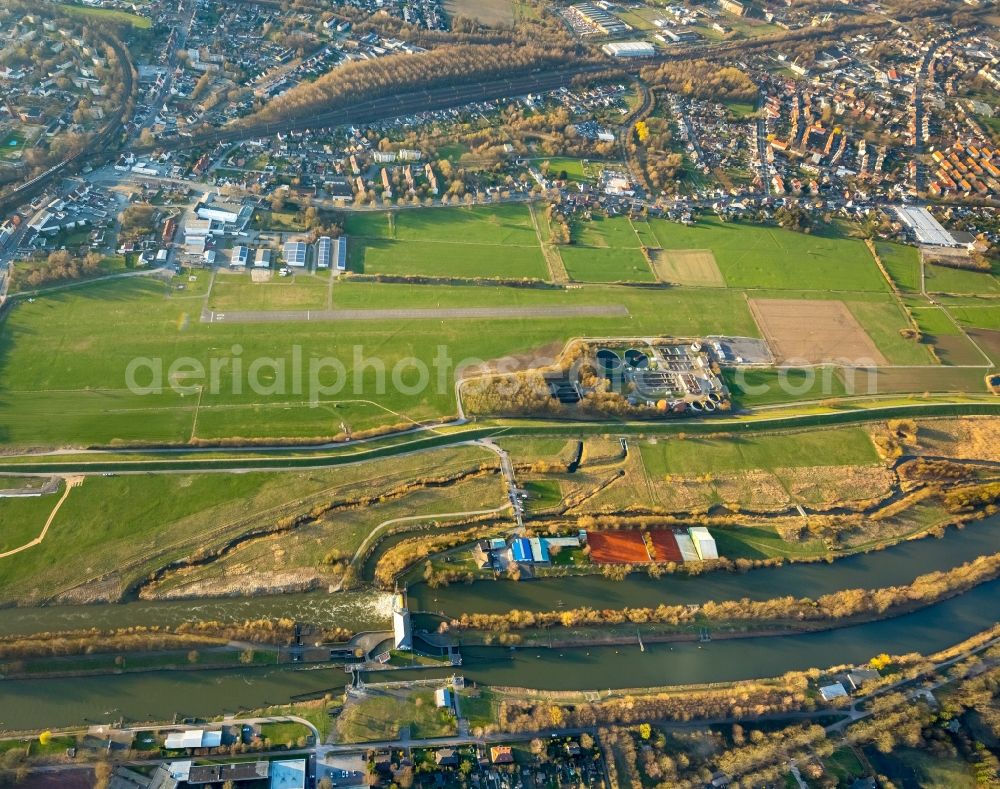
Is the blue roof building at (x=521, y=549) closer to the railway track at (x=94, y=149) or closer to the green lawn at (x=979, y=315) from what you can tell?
the green lawn at (x=979, y=315)

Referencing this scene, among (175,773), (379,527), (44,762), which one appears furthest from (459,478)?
(44,762)

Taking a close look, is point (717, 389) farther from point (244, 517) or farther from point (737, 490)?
point (244, 517)

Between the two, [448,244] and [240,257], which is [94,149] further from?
[448,244]


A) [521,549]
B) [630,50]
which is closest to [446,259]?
[521,549]

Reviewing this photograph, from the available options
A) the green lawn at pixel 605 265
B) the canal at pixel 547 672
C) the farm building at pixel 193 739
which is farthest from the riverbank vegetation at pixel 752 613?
the green lawn at pixel 605 265

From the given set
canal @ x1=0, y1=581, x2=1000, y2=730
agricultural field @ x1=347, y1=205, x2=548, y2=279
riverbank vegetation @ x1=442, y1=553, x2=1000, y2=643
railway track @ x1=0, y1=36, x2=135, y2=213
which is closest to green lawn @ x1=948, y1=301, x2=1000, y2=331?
canal @ x1=0, y1=581, x2=1000, y2=730
